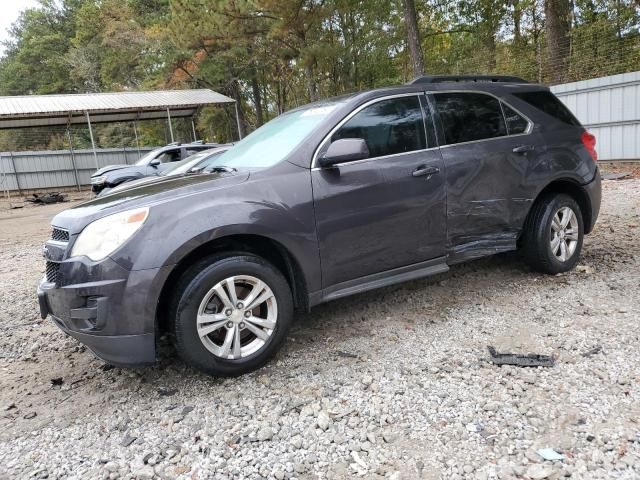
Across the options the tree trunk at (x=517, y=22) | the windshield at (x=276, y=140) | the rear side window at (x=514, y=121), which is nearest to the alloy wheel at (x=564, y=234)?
the rear side window at (x=514, y=121)

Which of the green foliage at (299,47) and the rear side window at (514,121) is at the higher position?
the green foliage at (299,47)

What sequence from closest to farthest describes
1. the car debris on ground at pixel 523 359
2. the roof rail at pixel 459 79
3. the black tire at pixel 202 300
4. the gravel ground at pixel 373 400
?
the gravel ground at pixel 373 400 < the black tire at pixel 202 300 < the car debris on ground at pixel 523 359 < the roof rail at pixel 459 79

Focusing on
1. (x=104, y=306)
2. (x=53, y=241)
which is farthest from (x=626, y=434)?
(x=53, y=241)

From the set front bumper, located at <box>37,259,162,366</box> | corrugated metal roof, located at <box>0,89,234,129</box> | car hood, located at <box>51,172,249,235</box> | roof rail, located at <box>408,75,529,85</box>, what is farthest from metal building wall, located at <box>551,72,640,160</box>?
corrugated metal roof, located at <box>0,89,234,129</box>

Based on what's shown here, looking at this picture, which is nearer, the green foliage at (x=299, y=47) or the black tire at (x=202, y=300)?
the black tire at (x=202, y=300)

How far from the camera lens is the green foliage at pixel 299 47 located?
44.5 ft

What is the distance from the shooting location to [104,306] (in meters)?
2.65

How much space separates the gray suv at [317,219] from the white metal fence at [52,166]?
21003 mm

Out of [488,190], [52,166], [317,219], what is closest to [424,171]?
[488,190]

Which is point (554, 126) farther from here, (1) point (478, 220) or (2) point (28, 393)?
(2) point (28, 393)

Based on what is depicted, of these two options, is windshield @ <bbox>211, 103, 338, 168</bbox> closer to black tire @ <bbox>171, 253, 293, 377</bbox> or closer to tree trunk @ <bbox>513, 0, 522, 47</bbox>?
black tire @ <bbox>171, 253, 293, 377</bbox>

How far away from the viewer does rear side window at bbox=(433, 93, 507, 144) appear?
3.83m

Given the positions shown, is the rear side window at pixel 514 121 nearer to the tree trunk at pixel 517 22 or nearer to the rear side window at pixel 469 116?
the rear side window at pixel 469 116

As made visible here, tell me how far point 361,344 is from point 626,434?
1623 mm
